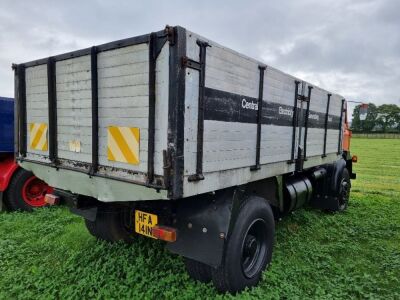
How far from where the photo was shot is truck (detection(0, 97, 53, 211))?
609 centimetres

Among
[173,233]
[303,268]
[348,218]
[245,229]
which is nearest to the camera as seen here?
[173,233]

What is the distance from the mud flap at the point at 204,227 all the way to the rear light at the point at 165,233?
0.62ft

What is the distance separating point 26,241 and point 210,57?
12.7 feet

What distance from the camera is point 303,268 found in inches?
162

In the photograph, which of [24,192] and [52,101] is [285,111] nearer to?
[52,101]

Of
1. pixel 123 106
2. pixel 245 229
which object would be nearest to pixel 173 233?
pixel 245 229

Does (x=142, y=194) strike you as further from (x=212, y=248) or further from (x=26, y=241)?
(x=26, y=241)

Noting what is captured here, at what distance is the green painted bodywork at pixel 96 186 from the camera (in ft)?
9.24

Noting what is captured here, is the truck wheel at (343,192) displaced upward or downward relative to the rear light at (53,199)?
downward

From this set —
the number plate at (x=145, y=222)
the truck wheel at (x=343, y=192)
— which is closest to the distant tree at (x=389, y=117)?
the truck wheel at (x=343, y=192)

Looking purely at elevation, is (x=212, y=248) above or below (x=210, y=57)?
below

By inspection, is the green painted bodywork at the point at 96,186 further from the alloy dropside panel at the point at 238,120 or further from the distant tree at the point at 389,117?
the distant tree at the point at 389,117

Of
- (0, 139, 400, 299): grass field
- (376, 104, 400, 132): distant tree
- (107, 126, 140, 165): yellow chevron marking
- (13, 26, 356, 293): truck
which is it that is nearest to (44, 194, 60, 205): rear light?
(13, 26, 356, 293): truck

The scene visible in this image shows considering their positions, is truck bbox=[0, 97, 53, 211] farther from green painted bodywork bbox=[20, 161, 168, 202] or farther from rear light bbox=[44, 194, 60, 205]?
green painted bodywork bbox=[20, 161, 168, 202]
